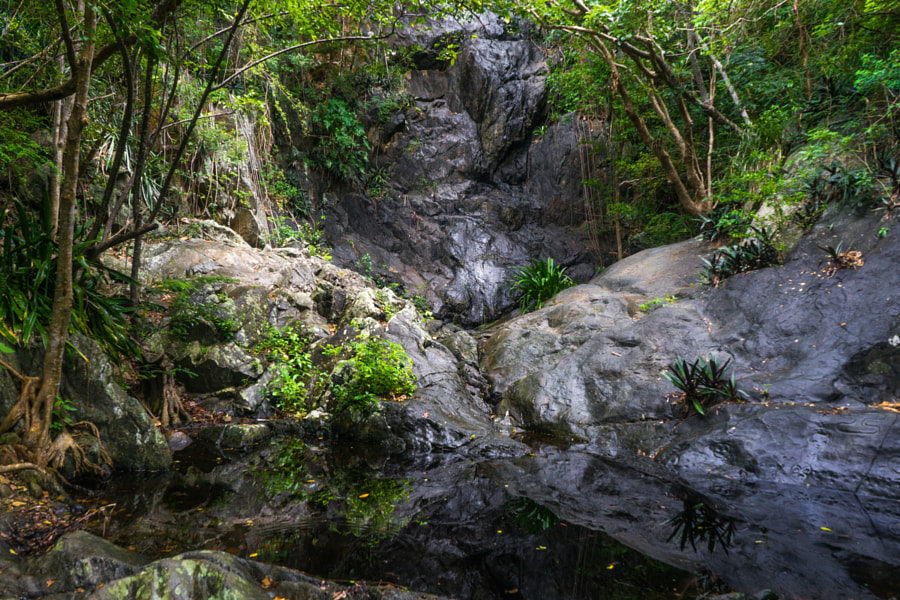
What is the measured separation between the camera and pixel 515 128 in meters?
13.3

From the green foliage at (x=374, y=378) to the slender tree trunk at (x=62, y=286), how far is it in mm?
2686

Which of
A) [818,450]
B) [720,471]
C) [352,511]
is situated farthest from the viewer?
[720,471]

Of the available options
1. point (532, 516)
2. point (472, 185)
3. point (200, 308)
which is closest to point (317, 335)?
point (200, 308)

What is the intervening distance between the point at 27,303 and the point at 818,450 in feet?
21.9

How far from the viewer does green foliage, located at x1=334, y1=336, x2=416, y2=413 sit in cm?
519

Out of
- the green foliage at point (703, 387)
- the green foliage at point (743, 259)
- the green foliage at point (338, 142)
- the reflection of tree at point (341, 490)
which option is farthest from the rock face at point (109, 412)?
the green foliage at point (338, 142)

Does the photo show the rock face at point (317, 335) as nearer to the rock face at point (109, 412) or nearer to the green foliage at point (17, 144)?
the rock face at point (109, 412)

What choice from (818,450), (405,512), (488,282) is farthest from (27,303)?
(488,282)

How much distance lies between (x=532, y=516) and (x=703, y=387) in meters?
2.68

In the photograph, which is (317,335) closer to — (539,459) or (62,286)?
(62,286)

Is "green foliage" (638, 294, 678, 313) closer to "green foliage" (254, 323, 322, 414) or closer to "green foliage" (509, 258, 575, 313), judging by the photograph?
"green foliage" (509, 258, 575, 313)

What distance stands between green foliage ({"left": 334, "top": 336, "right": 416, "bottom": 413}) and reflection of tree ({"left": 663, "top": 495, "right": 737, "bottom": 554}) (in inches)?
128

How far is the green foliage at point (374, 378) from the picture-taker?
519 centimetres

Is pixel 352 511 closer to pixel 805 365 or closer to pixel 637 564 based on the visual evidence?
pixel 637 564
